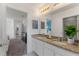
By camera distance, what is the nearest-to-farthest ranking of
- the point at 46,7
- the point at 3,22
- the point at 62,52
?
1. the point at 62,52
2. the point at 3,22
3. the point at 46,7

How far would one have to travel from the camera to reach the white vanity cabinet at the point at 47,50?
1.53m

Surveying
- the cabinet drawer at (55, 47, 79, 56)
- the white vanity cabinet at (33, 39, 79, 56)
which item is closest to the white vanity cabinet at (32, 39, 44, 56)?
the white vanity cabinet at (33, 39, 79, 56)

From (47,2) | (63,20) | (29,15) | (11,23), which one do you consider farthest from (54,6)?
(11,23)

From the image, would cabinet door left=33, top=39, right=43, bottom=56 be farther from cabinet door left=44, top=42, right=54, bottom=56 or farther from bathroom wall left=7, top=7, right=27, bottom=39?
bathroom wall left=7, top=7, right=27, bottom=39

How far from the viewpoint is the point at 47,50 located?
5.53ft

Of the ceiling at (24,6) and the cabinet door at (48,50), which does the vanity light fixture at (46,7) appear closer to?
the ceiling at (24,6)

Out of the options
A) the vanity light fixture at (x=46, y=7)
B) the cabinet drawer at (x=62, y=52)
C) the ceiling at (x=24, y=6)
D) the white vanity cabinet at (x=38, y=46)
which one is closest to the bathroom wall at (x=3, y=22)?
the ceiling at (x=24, y=6)

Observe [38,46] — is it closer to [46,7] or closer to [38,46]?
[38,46]

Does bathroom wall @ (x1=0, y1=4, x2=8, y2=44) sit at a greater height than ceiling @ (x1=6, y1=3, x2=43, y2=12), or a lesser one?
lesser

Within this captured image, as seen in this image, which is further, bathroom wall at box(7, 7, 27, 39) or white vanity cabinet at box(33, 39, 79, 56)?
bathroom wall at box(7, 7, 27, 39)

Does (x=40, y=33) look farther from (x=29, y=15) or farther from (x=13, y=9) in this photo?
(x=13, y=9)

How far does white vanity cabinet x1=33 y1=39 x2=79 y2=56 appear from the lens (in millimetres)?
1526

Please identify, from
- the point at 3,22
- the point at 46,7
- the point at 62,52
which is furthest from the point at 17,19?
the point at 62,52

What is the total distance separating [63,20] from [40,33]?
478mm
